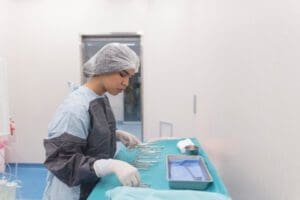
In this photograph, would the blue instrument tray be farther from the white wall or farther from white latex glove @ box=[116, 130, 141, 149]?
white latex glove @ box=[116, 130, 141, 149]

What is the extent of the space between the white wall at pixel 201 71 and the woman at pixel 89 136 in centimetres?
46

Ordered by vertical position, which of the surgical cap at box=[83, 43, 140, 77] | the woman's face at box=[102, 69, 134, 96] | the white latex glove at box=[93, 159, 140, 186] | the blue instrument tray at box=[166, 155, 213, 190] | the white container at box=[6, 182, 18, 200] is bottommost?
the white container at box=[6, 182, 18, 200]

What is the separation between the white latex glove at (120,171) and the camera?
0.94 meters

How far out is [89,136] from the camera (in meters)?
1.13

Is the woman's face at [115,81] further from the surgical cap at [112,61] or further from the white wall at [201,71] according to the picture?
the white wall at [201,71]

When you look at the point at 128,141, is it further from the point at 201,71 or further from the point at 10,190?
the point at 10,190

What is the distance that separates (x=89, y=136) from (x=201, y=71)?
3.47 ft

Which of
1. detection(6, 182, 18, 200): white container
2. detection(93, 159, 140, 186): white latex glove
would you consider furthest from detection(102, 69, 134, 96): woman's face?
detection(6, 182, 18, 200): white container

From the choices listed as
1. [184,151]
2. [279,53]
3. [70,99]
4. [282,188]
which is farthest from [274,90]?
[70,99]

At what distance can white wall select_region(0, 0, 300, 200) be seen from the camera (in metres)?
0.73

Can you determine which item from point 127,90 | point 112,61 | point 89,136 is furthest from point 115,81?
point 127,90

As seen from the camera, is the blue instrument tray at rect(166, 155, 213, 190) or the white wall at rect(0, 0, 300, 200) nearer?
the white wall at rect(0, 0, 300, 200)

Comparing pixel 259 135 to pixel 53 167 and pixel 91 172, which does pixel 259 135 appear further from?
pixel 53 167

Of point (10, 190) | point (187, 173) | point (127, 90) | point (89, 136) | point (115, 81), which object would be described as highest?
point (115, 81)
